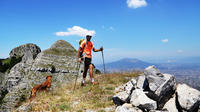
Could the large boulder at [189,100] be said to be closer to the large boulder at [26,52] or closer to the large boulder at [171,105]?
the large boulder at [171,105]

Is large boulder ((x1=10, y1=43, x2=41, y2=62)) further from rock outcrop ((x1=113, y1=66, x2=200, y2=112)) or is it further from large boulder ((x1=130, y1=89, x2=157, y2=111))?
large boulder ((x1=130, y1=89, x2=157, y2=111))

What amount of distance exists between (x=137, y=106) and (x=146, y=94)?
835 millimetres

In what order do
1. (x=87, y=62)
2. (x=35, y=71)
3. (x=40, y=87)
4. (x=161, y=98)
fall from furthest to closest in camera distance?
1. (x=35, y=71)
2. (x=87, y=62)
3. (x=40, y=87)
4. (x=161, y=98)

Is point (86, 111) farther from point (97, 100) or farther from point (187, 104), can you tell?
point (187, 104)

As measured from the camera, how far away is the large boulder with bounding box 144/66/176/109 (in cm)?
614

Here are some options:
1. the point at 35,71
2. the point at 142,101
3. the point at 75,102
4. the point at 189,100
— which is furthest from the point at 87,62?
the point at 35,71

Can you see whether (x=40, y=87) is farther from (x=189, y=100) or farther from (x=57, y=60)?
(x=57, y=60)

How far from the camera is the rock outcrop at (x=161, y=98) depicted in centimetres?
568

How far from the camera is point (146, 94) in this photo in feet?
21.4

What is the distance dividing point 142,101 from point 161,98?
39.7 inches

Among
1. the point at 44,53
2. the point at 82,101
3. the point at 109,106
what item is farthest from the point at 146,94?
the point at 44,53

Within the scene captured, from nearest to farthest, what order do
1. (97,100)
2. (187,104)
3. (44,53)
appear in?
(187,104)
(97,100)
(44,53)

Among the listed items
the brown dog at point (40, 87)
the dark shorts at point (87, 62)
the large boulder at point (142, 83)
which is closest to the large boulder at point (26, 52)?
the brown dog at point (40, 87)

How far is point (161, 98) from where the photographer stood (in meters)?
6.23
